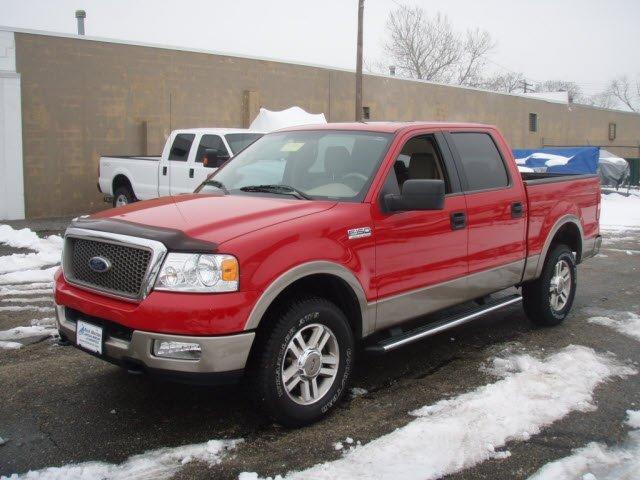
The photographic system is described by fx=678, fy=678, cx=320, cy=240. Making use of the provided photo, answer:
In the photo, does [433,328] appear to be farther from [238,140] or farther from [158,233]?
[238,140]

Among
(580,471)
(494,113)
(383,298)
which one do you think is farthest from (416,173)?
(494,113)

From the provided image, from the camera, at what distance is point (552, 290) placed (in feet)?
21.0

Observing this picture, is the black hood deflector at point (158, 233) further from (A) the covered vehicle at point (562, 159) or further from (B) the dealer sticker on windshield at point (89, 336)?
(A) the covered vehicle at point (562, 159)

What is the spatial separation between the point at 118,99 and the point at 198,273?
1418cm

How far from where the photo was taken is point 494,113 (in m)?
30.1

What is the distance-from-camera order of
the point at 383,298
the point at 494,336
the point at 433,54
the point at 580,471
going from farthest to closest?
the point at 433,54 < the point at 494,336 < the point at 383,298 < the point at 580,471

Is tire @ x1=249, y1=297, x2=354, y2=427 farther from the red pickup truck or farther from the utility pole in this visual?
the utility pole

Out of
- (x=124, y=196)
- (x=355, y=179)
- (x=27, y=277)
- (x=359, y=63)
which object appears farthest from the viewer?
(x=359, y=63)

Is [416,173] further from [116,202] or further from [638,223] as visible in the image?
[638,223]

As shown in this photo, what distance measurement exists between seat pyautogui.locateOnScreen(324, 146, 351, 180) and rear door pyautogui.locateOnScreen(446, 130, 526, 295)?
995 millimetres

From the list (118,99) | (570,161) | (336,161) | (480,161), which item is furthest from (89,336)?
(570,161)

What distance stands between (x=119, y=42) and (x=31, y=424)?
14.2 metres

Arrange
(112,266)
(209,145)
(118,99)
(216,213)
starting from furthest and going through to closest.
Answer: (118,99) < (209,145) < (216,213) < (112,266)

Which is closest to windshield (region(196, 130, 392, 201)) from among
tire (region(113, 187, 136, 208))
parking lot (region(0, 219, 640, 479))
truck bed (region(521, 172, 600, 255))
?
parking lot (region(0, 219, 640, 479))
